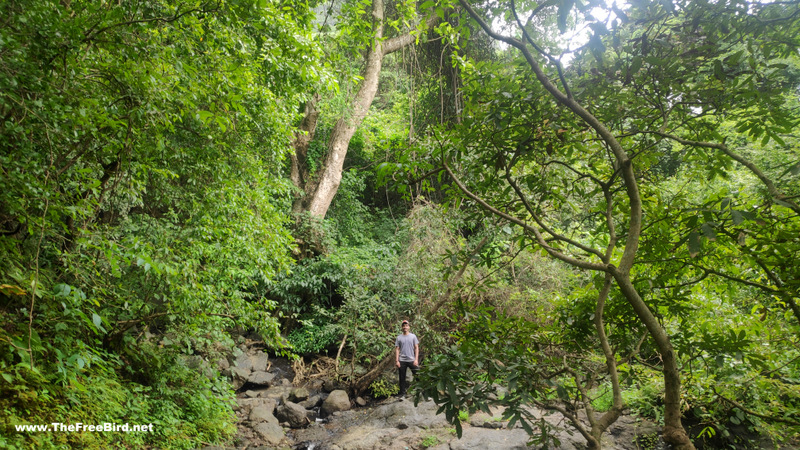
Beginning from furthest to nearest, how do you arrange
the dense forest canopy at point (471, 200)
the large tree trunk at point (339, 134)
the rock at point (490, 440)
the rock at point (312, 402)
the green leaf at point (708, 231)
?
the large tree trunk at point (339, 134)
the rock at point (312, 402)
the rock at point (490, 440)
the dense forest canopy at point (471, 200)
the green leaf at point (708, 231)

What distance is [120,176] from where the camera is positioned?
135 inches

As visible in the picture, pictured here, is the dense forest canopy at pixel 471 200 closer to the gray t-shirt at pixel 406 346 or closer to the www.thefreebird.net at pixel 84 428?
the www.thefreebird.net at pixel 84 428

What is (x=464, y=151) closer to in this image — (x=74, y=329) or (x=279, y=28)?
(x=279, y=28)

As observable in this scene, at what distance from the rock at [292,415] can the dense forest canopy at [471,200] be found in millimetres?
1230

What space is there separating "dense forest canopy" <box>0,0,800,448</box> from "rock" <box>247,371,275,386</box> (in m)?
2.10

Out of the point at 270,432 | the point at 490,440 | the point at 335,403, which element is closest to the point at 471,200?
the point at 490,440

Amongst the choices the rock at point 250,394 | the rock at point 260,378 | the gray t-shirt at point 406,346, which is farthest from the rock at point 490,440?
the rock at point 260,378

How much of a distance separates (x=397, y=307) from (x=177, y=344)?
469 cm

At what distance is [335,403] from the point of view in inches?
288

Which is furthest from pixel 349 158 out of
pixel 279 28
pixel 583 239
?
pixel 279 28

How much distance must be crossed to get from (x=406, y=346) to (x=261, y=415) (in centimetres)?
263

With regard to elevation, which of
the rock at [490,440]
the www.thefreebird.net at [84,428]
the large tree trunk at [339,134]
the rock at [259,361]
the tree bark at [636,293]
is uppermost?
the large tree trunk at [339,134]

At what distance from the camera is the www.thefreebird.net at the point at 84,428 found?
3102 millimetres

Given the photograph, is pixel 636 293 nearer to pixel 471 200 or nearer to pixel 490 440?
pixel 471 200
